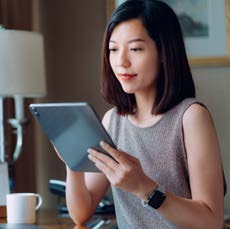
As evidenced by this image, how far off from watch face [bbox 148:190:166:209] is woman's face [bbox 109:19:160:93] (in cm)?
30

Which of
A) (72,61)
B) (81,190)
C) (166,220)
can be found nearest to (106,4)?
(72,61)

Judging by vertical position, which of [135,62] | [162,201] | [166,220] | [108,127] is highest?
[135,62]

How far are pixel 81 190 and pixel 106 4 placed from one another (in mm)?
1175

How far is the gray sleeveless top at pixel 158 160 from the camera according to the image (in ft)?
4.88

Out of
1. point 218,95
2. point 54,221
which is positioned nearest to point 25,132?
point 54,221

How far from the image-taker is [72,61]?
2650 mm

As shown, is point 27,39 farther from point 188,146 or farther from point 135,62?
point 188,146

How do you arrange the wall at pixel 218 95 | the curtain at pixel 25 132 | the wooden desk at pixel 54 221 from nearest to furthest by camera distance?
1. the wooden desk at pixel 54 221
2. the curtain at pixel 25 132
3. the wall at pixel 218 95

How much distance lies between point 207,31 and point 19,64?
2.94ft

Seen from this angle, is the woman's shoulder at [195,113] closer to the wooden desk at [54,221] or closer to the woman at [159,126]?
the woman at [159,126]

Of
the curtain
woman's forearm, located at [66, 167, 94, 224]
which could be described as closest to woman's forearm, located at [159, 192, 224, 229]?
woman's forearm, located at [66, 167, 94, 224]

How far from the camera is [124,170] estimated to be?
1.26 m

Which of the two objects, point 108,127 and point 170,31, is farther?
point 108,127

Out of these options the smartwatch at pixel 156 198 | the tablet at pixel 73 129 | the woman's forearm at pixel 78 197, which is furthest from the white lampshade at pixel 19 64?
the smartwatch at pixel 156 198
